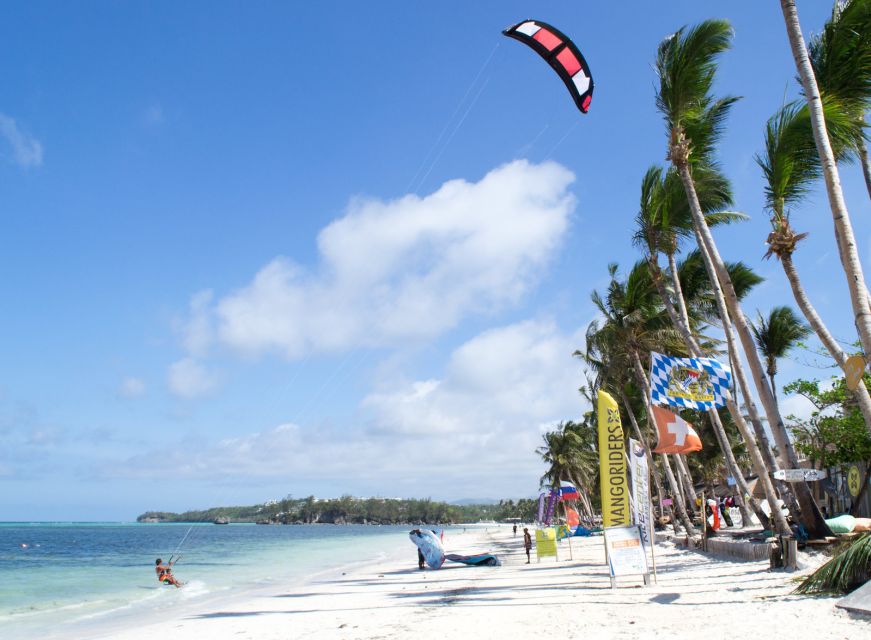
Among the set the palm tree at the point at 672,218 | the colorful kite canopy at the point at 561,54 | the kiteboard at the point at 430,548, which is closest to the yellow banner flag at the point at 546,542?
the kiteboard at the point at 430,548

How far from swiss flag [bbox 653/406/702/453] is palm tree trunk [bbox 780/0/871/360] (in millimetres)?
4878

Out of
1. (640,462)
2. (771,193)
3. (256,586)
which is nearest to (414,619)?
(640,462)

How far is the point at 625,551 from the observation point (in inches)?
456

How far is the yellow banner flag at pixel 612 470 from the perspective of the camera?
1159cm

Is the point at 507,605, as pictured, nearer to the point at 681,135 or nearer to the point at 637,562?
the point at 637,562

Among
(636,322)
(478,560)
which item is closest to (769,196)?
(636,322)

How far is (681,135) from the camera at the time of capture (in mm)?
14148

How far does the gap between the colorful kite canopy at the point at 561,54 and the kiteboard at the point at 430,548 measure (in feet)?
58.0

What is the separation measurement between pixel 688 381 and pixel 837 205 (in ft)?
16.4

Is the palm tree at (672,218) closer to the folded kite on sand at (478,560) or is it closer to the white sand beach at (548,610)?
the white sand beach at (548,610)

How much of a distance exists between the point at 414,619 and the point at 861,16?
1321 centimetres

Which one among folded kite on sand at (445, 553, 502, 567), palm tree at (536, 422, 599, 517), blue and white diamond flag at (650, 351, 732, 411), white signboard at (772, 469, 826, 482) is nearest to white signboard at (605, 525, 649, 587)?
white signboard at (772, 469, 826, 482)

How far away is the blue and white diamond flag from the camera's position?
13.2m

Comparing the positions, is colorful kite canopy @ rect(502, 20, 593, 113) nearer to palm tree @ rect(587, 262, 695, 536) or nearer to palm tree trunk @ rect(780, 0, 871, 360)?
palm tree trunk @ rect(780, 0, 871, 360)
